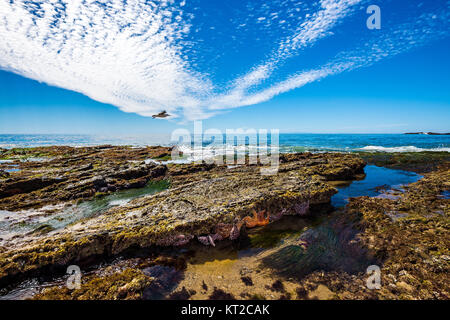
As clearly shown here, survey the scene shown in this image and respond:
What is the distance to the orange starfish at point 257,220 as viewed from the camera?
6824 millimetres

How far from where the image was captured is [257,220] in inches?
275

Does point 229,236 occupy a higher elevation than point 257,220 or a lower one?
lower

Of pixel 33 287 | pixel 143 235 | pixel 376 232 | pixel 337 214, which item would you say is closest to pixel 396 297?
pixel 376 232

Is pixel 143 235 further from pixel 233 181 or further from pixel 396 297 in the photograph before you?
pixel 396 297

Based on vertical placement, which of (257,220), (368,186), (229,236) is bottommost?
(229,236)

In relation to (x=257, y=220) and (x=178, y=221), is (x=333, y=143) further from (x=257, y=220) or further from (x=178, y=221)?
(x=178, y=221)

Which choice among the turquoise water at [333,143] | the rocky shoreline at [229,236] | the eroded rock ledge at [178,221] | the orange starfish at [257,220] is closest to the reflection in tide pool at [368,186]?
the rocky shoreline at [229,236]

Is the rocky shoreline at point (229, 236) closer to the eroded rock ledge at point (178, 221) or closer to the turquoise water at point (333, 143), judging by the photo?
the eroded rock ledge at point (178, 221)

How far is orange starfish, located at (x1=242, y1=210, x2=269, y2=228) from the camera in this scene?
22.4ft

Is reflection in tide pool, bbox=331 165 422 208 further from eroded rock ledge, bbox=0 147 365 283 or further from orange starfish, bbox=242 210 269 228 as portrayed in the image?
orange starfish, bbox=242 210 269 228

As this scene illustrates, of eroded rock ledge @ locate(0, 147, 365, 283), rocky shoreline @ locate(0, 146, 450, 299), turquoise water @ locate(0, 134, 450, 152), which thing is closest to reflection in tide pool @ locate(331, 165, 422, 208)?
rocky shoreline @ locate(0, 146, 450, 299)

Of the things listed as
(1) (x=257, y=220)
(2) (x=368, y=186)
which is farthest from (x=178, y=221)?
(2) (x=368, y=186)

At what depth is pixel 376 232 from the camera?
6.11 metres

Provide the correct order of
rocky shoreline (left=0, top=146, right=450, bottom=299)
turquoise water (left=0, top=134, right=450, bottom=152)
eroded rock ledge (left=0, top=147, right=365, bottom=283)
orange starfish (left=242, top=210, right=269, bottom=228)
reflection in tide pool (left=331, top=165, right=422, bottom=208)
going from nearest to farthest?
rocky shoreline (left=0, top=146, right=450, bottom=299) < eroded rock ledge (left=0, top=147, right=365, bottom=283) < orange starfish (left=242, top=210, right=269, bottom=228) < reflection in tide pool (left=331, top=165, right=422, bottom=208) < turquoise water (left=0, top=134, right=450, bottom=152)
